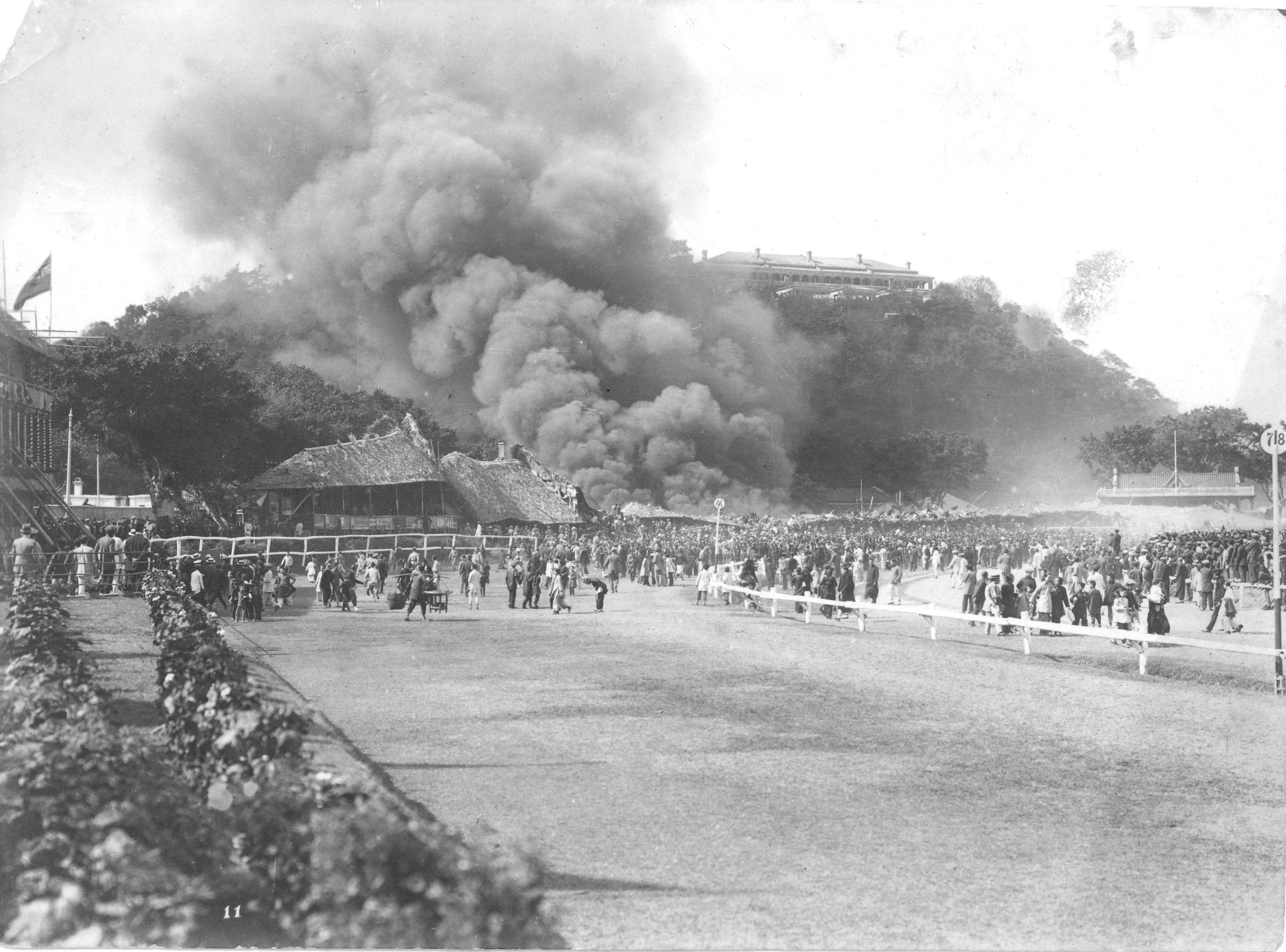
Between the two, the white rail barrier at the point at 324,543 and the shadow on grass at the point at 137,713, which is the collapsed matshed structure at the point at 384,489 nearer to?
the white rail barrier at the point at 324,543

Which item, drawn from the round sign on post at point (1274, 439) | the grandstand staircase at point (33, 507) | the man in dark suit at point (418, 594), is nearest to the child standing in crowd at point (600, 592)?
the man in dark suit at point (418, 594)

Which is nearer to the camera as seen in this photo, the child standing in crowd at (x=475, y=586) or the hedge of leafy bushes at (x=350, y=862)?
the hedge of leafy bushes at (x=350, y=862)

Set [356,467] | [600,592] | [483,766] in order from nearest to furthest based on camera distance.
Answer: [483,766] < [600,592] < [356,467]

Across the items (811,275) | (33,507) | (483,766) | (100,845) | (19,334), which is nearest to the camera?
(100,845)

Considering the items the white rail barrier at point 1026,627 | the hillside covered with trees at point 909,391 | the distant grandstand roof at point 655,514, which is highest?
the hillside covered with trees at point 909,391

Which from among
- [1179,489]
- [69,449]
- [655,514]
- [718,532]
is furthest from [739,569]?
[1179,489]

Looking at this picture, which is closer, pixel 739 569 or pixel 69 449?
pixel 69 449

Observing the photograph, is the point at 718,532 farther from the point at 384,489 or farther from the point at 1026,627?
the point at 1026,627
